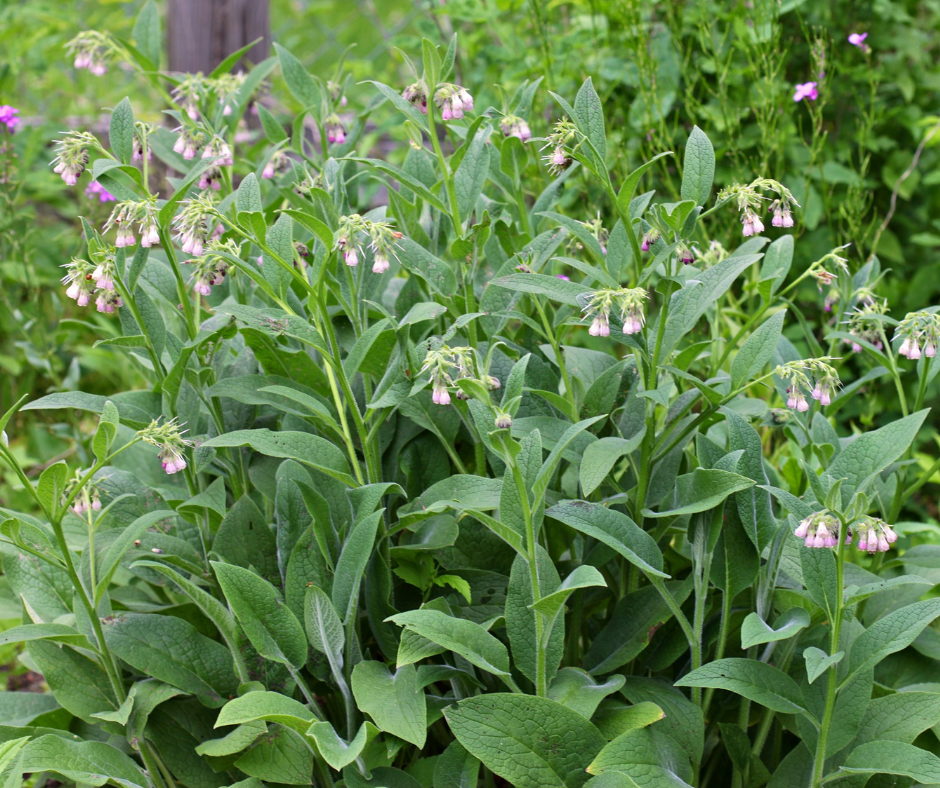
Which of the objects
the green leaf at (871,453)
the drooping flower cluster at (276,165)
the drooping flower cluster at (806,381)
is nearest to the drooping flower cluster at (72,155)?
the drooping flower cluster at (276,165)

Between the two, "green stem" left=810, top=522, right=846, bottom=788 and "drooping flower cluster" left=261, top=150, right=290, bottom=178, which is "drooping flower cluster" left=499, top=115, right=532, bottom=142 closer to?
"drooping flower cluster" left=261, top=150, right=290, bottom=178

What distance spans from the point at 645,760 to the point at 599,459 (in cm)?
44

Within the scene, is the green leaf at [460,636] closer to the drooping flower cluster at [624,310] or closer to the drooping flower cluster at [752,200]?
the drooping flower cluster at [624,310]

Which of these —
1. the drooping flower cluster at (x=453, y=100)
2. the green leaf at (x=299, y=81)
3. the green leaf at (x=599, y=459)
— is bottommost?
the green leaf at (x=599, y=459)

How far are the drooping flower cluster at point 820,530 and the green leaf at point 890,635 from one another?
0.71ft

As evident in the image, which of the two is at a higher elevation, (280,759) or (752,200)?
(752,200)

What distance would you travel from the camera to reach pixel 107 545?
1586 millimetres

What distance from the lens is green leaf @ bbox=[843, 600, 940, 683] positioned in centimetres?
124

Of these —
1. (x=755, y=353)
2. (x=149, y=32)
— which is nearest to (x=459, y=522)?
(x=755, y=353)

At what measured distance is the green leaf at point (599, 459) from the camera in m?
1.30

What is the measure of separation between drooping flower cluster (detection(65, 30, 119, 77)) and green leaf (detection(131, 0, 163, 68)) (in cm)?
6

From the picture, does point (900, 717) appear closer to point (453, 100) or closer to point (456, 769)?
point (456, 769)

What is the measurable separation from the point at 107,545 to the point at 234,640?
34 centimetres

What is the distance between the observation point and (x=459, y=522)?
1590 mm
